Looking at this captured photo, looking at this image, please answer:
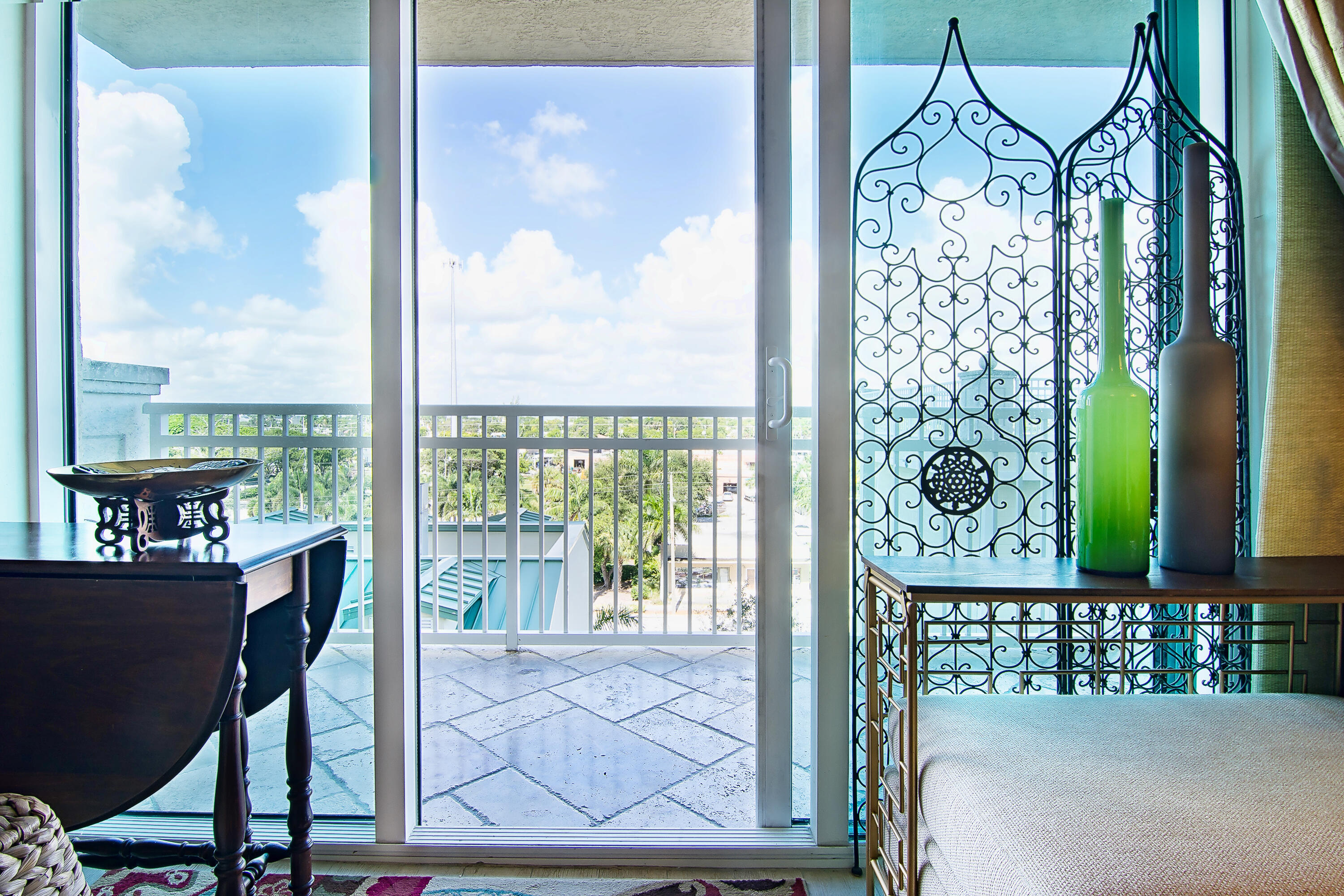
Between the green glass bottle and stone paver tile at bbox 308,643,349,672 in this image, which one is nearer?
the green glass bottle

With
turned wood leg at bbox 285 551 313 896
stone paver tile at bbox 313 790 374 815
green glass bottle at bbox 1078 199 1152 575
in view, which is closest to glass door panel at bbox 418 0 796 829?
stone paver tile at bbox 313 790 374 815

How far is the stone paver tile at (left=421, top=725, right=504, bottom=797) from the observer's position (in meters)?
1.86

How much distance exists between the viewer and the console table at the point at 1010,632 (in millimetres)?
947

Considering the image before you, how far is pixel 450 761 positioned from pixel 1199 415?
2.10m

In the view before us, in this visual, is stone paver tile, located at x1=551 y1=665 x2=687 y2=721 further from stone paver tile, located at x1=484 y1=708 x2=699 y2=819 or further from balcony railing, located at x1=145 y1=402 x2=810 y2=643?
balcony railing, located at x1=145 y1=402 x2=810 y2=643

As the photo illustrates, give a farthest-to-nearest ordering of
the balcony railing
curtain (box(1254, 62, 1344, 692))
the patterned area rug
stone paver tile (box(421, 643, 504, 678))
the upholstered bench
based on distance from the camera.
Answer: the balcony railing
stone paver tile (box(421, 643, 504, 678))
the patterned area rug
curtain (box(1254, 62, 1344, 692))
the upholstered bench

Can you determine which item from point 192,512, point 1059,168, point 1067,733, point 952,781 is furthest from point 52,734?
point 1059,168

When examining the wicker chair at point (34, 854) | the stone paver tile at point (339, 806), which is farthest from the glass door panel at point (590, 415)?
the wicker chair at point (34, 854)

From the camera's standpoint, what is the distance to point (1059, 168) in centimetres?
145

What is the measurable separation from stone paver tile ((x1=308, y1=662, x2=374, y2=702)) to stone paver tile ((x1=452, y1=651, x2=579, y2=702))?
953mm

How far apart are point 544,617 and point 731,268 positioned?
183cm

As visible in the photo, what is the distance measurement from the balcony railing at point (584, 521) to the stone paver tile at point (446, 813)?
114 centimetres

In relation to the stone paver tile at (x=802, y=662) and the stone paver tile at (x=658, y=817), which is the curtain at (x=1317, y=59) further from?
the stone paver tile at (x=658, y=817)

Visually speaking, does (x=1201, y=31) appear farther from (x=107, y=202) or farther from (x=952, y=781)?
(x=107, y=202)
